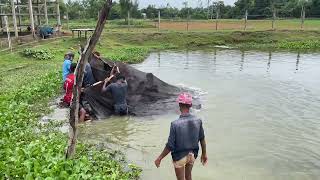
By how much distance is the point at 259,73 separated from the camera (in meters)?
20.9

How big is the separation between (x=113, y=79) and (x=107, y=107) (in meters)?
0.95

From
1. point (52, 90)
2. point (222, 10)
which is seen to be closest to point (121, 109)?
point (52, 90)

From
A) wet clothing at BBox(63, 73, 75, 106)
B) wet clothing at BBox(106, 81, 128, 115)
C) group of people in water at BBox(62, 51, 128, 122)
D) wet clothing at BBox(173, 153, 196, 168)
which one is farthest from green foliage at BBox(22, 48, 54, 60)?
wet clothing at BBox(173, 153, 196, 168)

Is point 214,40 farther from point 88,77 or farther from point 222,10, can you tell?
point 222,10

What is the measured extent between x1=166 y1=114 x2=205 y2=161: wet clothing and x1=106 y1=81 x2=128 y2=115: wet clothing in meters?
6.02

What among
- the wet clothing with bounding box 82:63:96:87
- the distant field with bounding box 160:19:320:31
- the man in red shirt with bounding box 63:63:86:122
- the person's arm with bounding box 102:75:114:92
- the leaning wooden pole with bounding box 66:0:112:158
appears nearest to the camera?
the leaning wooden pole with bounding box 66:0:112:158

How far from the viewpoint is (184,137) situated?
656 cm

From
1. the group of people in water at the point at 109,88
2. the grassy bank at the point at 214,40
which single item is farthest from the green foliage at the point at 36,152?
the grassy bank at the point at 214,40

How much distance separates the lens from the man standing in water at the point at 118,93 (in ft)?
40.7

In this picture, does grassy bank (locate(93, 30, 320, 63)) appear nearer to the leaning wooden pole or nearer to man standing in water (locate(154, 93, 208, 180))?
the leaning wooden pole

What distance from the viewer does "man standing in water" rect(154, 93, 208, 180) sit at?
256 inches

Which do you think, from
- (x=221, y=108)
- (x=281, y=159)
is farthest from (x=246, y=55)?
(x=281, y=159)

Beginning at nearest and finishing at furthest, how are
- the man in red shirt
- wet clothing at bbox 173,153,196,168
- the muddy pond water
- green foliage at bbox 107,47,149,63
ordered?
wet clothing at bbox 173,153,196,168, the muddy pond water, the man in red shirt, green foliage at bbox 107,47,149,63

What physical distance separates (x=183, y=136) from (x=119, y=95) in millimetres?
6216
